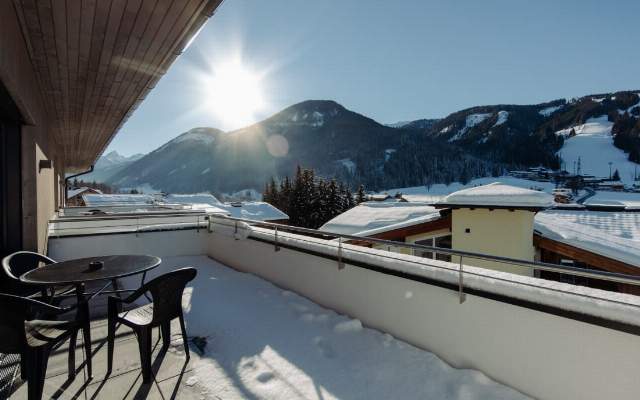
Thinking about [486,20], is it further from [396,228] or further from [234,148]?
[234,148]

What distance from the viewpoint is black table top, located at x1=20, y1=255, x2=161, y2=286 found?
2.50 meters

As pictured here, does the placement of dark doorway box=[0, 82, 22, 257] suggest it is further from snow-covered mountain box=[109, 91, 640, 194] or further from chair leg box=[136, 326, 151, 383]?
snow-covered mountain box=[109, 91, 640, 194]

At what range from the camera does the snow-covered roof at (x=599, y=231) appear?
6.36m

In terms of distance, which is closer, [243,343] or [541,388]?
[541,388]

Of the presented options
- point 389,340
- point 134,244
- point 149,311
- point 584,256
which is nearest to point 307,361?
point 389,340

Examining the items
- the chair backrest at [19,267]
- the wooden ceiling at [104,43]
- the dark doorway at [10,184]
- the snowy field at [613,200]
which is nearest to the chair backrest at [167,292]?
the chair backrest at [19,267]

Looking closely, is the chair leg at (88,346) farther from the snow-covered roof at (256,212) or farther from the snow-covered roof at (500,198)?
the snow-covered roof at (256,212)

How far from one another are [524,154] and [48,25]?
13559 centimetres

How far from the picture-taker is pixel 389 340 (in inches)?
113

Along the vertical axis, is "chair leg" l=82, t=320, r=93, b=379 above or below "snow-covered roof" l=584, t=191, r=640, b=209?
below

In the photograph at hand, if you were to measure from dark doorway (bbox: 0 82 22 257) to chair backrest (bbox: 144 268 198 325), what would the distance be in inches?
95.5

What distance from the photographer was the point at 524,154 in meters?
116

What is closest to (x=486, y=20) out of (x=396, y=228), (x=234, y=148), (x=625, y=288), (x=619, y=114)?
(x=396, y=228)

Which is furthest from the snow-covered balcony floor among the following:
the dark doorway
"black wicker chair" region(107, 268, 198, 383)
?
the dark doorway
